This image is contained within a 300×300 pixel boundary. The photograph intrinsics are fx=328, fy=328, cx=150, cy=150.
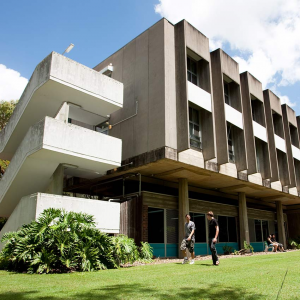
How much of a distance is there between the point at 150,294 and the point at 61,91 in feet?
38.3

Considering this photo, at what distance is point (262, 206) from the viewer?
30.3 meters

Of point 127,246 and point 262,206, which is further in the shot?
point 262,206

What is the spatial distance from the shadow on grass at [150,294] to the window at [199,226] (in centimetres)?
1463

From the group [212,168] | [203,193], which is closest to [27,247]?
[212,168]

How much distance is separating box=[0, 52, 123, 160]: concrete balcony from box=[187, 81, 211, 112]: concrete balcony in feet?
12.4

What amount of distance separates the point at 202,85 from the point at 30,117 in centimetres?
971

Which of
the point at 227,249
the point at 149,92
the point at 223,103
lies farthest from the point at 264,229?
the point at 149,92

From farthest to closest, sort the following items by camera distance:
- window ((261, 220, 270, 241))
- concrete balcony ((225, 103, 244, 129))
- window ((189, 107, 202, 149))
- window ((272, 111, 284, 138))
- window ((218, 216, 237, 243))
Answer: window ((261, 220, 270, 241)) < window ((272, 111, 284, 138)) < window ((218, 216, 237, 243)) < concrete balcony ((225, 103, 244, 129)) < window ((189, 107, 202, 149))

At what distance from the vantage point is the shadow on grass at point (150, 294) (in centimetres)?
534

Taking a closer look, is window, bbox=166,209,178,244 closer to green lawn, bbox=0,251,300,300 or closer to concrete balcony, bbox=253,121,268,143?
concrete balcony, bbox=253,121,268,143

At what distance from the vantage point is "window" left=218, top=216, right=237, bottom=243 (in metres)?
23.0

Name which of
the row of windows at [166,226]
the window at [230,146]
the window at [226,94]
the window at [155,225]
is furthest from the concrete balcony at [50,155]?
the window at [226,94]

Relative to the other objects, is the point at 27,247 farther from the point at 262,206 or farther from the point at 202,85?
the point at 262,206

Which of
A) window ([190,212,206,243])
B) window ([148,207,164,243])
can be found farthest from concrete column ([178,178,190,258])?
window ([190,212,206,243])
